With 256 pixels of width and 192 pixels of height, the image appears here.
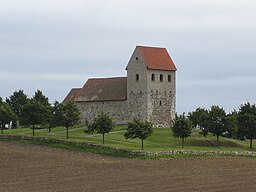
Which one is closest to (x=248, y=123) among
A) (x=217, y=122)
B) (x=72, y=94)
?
(x=217, y=122)

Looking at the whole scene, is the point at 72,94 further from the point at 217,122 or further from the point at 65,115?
the point at 217,122

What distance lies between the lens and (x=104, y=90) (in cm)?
10900

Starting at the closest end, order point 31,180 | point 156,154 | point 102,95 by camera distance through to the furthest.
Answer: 1. point 31,180
2. point 156,154
3. point 102,95

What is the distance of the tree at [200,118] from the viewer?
89938mm

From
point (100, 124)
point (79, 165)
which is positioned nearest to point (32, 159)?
point (79, 165)

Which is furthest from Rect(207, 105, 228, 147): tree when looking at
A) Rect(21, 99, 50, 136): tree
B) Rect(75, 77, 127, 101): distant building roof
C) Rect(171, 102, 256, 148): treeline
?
Rect(21, 99, 50, 136): tree

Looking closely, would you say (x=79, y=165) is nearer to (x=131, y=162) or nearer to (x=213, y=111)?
(x=131, y=162)

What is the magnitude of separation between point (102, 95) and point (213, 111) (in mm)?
24220

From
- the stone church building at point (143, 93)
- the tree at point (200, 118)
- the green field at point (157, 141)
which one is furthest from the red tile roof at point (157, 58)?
the green field at point (157, 141)

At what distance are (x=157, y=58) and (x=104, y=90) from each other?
1091 cm

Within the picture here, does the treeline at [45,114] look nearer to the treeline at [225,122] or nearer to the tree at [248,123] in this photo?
the treeline at [225,122]

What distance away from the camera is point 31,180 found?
1890 inches

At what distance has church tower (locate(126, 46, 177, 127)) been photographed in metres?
103

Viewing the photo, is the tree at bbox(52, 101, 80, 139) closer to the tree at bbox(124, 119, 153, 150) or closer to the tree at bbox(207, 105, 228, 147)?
the tree at bbox(124, 119, 153, 150)
